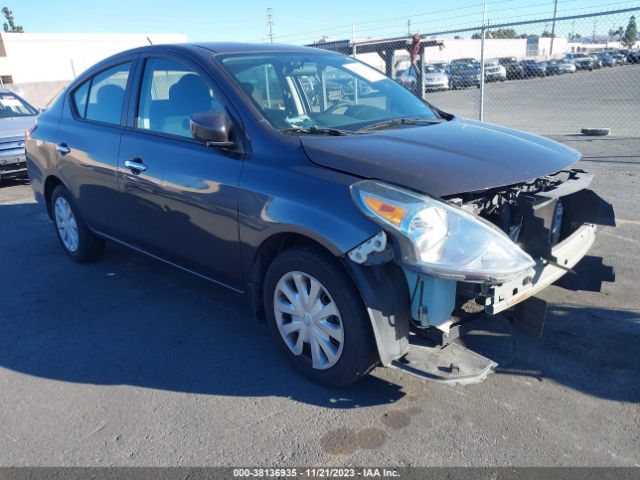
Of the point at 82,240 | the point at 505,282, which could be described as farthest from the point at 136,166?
the point at 505,282

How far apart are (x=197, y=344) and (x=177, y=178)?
1085 millimetres

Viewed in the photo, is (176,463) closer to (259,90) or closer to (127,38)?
(259,90)

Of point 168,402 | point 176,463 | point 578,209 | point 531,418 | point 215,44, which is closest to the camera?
point 176,463

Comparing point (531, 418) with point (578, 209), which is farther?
point (578, 209)

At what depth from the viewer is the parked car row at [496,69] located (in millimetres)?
21172

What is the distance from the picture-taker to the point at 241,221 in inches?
131

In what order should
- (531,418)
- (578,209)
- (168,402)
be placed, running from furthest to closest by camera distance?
1. (578,209)
2. (168,402)
3. (531,418)

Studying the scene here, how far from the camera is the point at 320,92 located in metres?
4.10

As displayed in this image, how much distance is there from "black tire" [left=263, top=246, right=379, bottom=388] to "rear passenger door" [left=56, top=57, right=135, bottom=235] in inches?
77.9

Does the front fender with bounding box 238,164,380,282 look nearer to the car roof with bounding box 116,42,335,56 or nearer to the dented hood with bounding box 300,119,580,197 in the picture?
the dented hood with bounding box 300,119,580,197

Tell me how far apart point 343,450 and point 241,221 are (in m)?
1.38

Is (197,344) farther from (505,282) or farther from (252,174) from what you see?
(505,282)

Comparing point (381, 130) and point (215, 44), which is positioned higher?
point (215, 44)

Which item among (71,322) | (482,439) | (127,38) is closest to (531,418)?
(482,439)
